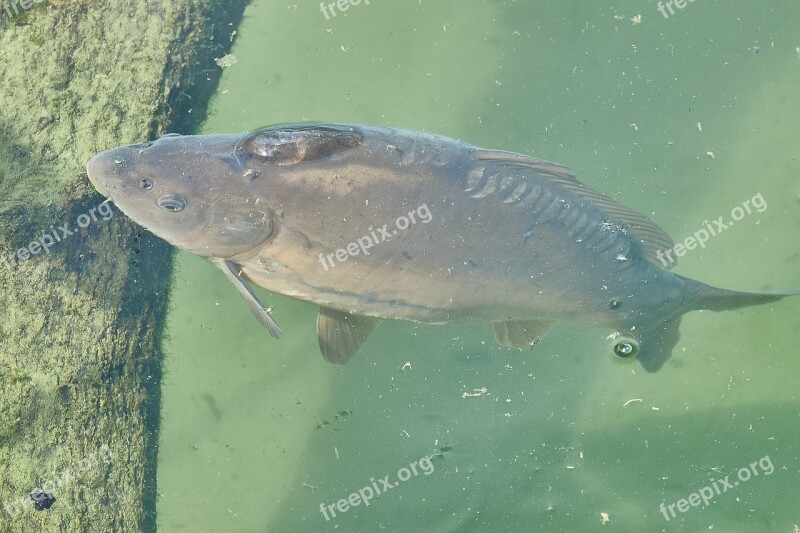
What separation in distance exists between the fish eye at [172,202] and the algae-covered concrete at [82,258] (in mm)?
902

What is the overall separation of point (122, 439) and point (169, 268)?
1136 mm

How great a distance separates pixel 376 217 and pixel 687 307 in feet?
6.52

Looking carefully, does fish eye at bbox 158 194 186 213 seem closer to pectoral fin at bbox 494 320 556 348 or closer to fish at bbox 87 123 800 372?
fish at bbox 87 123 800 372

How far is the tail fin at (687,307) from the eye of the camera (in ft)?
11.3

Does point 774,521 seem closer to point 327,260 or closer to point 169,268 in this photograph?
point 327,260

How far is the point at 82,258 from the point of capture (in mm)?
3537

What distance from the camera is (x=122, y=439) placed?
3.57m

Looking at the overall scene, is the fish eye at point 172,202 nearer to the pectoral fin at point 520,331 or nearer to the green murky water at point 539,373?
the green murky water at point 539,373

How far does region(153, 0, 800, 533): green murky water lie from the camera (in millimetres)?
4023

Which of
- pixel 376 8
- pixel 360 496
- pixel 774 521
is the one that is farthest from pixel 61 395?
pixel 774 521

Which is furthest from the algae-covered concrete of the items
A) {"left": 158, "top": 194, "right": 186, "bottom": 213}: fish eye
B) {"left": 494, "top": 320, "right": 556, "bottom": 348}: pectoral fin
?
{"left": 494, "top": 320, "right": 556, "bottom": 348}: pectoral fin

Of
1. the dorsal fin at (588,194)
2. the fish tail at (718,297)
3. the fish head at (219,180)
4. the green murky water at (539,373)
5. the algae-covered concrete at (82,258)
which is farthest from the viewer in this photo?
the green murky water at (539,373)

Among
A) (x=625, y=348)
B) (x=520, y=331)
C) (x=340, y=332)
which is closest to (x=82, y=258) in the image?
(x=340, y=332)

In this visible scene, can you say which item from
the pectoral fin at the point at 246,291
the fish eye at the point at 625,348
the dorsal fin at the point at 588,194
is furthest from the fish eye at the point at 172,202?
the fish eye at the point at 625,348
